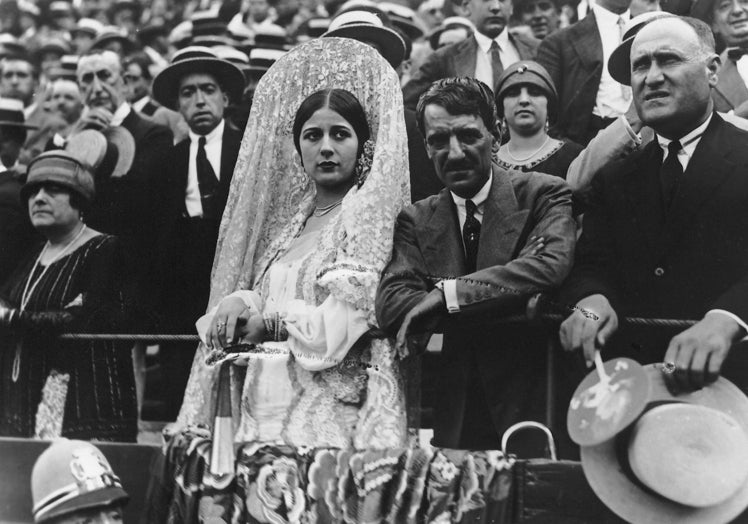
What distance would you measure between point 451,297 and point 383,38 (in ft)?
5.61

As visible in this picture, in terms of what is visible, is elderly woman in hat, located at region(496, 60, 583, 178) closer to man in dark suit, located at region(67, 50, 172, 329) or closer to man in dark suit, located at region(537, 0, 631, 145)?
man in dark suit, located at region(537, 0, 631, 145)

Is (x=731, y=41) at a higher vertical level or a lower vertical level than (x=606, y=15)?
lower

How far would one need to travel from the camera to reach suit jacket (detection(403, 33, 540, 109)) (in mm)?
4559

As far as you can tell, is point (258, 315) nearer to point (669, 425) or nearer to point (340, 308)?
point (340, 308)

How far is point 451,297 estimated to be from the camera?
3531mm

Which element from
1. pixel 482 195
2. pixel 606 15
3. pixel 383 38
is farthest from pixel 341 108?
pixel 606 15

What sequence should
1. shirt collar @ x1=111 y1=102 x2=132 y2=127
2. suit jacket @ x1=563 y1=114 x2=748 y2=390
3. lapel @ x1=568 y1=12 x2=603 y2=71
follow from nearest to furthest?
suit jacket @ x1=563 y1=114 x2=748 y2=390 → lapel @ x1=568 y1=12 x2=603 y2=71 → shirt collar @ x1=111 y1=102 x2=132 y2=127

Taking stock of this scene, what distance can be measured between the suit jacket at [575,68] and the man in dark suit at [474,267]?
534 mm

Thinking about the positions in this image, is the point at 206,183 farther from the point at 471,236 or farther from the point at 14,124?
the point at 471,236

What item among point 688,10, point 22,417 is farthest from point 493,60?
point 22,417

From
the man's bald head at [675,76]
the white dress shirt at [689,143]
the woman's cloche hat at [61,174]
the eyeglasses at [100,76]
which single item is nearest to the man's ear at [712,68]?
the man's bald head at [675,76]

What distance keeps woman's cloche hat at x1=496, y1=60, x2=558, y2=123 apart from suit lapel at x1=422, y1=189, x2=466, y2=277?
0.62 metres

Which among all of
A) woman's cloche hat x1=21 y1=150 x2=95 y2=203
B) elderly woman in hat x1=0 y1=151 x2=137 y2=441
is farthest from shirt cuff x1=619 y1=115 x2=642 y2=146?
woman's cloche hat x1=21 y1=150 x2=95 y2=203

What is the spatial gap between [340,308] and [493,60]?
1330mm
